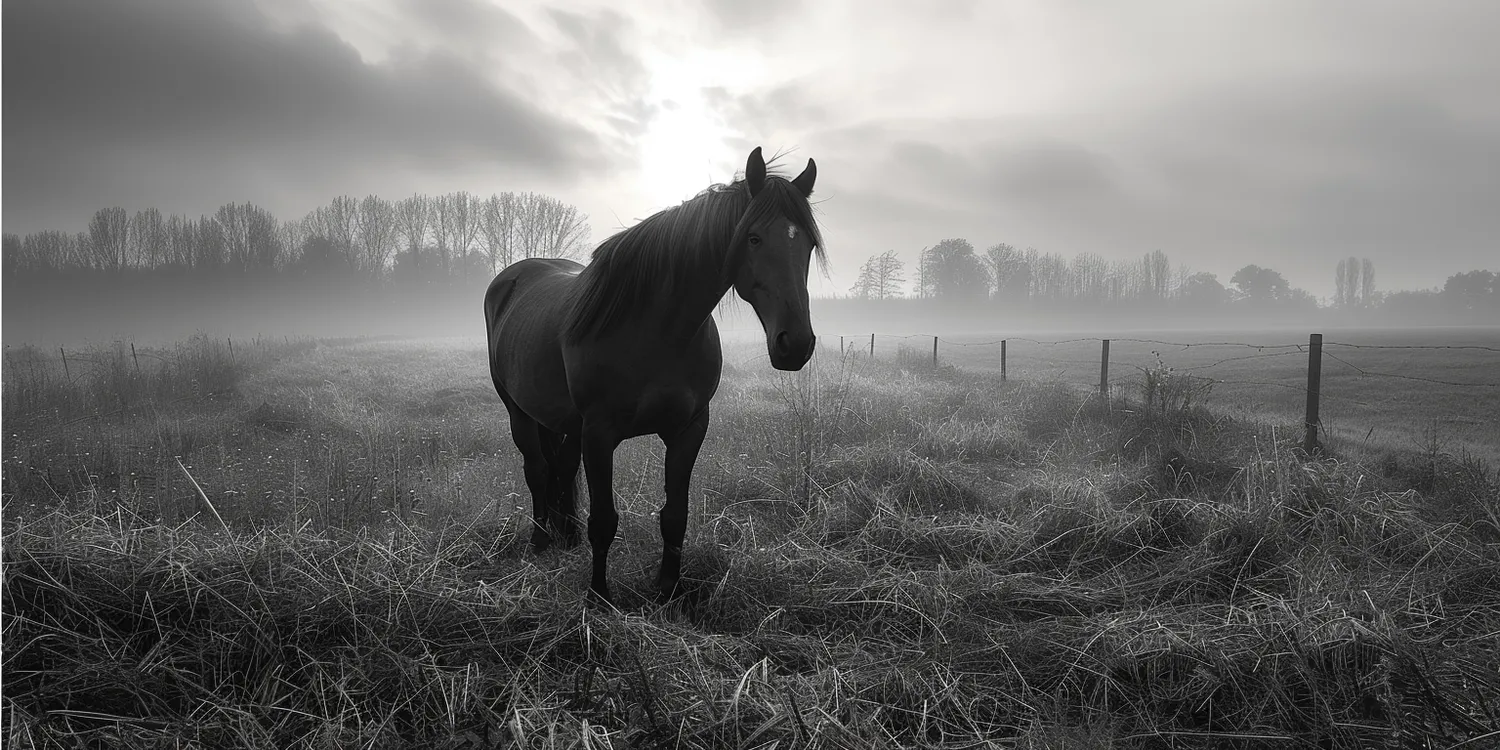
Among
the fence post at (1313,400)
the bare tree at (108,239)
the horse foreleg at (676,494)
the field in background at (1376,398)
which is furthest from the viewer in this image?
the bare tree at (108,239)

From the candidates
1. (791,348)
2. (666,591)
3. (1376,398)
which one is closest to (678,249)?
(791,348)

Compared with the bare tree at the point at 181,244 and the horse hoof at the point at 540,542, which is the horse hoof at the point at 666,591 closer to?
the horse hoof at the point at 540,542

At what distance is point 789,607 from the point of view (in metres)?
3.21

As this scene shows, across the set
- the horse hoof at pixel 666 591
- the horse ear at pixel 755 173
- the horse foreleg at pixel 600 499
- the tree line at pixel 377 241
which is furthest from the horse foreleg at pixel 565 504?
the tree line at pixel 377 241

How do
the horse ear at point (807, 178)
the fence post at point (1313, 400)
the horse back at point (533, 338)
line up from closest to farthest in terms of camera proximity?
the horse ear at point (807, 178), the horse back at point (533, 338), the fence post at point (1313, 400)

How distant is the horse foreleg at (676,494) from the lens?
3260 millimetres

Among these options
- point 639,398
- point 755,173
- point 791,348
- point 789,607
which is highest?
point 755,173

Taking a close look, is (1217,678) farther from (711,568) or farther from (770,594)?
(711,568)

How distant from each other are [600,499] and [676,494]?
418 millimetres

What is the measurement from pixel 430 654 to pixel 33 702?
1227 mm

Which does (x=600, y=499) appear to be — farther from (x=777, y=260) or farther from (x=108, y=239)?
(x=108, y=239)

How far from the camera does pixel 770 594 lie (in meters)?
3.36

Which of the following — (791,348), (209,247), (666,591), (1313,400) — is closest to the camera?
(791,348)

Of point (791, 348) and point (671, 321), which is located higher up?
point (671, 321)
